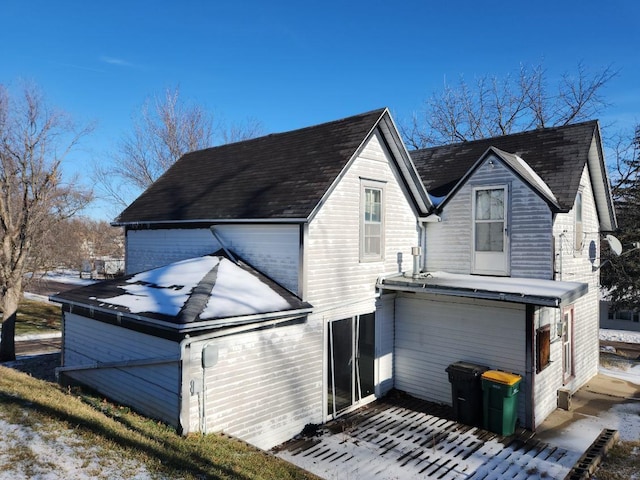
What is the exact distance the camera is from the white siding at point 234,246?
9039 millimetres

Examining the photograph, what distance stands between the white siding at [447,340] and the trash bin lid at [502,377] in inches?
13.2

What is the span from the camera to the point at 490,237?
1126 cm

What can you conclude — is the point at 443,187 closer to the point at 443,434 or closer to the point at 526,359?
the point at 526,359

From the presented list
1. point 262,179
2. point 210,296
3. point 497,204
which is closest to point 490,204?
point 497,204

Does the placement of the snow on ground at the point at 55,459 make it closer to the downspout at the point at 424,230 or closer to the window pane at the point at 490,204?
the downspout at the point at 424,230

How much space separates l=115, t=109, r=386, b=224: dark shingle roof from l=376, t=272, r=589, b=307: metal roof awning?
3.07 metres

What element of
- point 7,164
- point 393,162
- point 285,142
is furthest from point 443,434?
point 7,164

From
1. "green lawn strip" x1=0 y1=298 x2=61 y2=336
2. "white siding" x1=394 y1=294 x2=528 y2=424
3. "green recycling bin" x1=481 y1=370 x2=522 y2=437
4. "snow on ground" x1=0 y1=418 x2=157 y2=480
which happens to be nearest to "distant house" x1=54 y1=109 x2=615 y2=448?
"white siding" x1=394 y1=294 x2=528 y2=424

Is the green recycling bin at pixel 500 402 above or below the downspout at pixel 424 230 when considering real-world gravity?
below

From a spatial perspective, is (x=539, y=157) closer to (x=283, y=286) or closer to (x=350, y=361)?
(x=350, y=361)

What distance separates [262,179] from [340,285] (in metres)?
3.40

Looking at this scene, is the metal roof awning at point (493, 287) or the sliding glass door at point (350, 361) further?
the sliding glass door at point (350, 361)

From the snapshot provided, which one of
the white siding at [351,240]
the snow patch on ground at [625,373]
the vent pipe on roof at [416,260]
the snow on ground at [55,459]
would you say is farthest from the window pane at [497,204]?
the snow on ground at [55,459]

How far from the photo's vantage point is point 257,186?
1071cm
